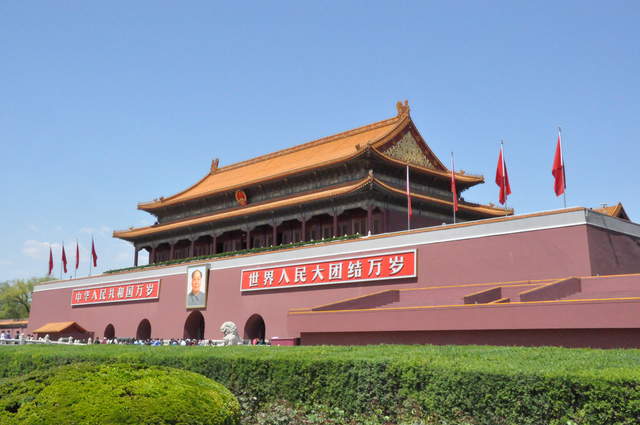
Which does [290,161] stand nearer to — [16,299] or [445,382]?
[445,382]

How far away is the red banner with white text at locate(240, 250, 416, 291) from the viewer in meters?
22.1

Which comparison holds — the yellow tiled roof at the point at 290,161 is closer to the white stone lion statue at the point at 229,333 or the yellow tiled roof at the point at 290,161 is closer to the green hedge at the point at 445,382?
the white stone lion statue at the point at 229,333

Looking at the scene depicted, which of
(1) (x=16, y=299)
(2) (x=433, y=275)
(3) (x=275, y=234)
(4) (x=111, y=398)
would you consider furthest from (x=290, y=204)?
→ (1) (x=16, y=299)

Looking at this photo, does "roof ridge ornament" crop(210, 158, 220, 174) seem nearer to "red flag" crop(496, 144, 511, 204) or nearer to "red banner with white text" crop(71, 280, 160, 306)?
"red banner with white text" crop(71, 280, 160, 306)

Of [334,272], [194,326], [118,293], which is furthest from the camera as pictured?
[118,293]

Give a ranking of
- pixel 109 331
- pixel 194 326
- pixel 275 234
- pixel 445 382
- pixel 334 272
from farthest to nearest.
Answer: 1. pixel 109 331
2. pixel 194 326
3. pixel 275 234
4. pixel 334 272
5. pixel 445 382

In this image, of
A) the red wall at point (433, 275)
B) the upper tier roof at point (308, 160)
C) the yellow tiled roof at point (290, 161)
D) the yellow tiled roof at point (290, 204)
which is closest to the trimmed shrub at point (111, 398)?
the red wall at point (433, 275)

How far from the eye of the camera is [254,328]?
94.6 feet

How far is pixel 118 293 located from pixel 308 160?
45.1ft

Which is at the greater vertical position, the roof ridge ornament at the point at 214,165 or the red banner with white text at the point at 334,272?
the roof ridge ornament at the point at 214,165

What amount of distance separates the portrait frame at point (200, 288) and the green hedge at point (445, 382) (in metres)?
19.6

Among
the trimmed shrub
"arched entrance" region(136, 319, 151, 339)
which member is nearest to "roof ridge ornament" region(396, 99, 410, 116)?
"arched entrance" region(136, 319, 151, 339)

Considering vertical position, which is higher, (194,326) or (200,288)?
(200,288)

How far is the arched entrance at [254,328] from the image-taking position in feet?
91.7
